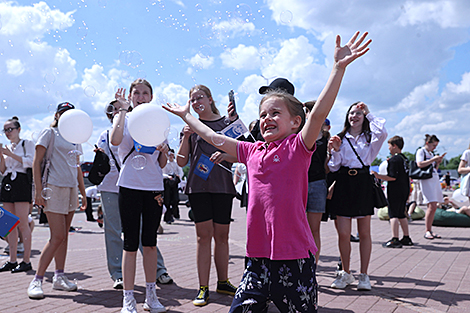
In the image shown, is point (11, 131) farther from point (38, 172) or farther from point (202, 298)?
point (202, 298)

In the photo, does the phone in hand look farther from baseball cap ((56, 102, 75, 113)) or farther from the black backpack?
baseball cap ((56, 102, 75, 113))

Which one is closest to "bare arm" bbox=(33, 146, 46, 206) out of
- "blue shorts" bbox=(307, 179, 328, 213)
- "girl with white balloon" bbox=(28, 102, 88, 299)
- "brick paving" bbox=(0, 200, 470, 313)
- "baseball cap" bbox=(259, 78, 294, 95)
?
"girl with white balloon" bbox=(28, 102, 88, 299)

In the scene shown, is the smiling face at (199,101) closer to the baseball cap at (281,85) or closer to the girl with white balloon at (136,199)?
the girl with white balloon at (136,199)

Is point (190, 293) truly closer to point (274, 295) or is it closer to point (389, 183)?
point (274, 295)

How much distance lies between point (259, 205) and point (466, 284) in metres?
3.80

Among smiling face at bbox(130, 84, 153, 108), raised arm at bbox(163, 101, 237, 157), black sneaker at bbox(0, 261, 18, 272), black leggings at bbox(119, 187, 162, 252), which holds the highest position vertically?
smiling face at bbox(130, 84, 153, 108)

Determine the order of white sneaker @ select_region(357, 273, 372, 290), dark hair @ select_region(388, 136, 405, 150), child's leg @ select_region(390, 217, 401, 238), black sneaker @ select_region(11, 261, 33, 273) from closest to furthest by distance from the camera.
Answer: white sneaker @ select_region(357, 273, 372, 290)
black sneaker @ select_region(11, 261, 33, 273)
child's leg @ select_region(390, 217, 401, 238)
dark hair @ select_region(388, 136, 405, 150)

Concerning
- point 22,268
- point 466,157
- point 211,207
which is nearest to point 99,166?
point 211,207

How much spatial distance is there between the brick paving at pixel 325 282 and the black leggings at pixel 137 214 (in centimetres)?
69

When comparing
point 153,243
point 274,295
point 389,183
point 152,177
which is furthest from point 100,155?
point 389,183

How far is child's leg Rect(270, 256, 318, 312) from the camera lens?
2.25 meters

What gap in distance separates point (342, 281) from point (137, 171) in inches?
104

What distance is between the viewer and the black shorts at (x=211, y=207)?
4.22 m

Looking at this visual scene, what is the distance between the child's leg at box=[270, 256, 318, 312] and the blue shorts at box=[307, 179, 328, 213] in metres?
2.31
